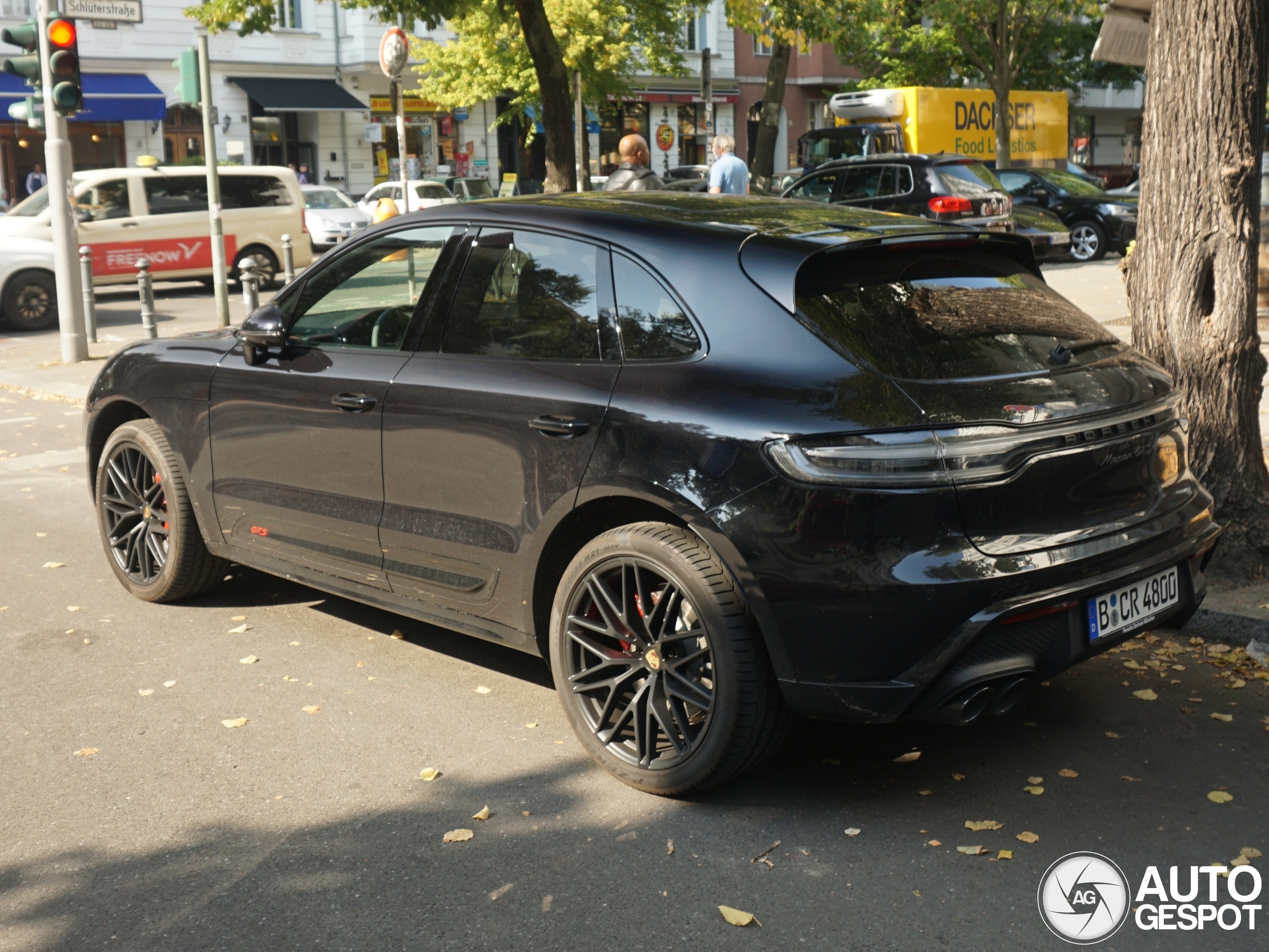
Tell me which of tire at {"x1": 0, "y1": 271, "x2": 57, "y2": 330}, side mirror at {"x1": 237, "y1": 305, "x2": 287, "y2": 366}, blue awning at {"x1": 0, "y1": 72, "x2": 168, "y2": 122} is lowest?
tire at {"x1": 0, "y1": 271, "x2": 57, "y2": 330}

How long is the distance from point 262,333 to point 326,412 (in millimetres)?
411

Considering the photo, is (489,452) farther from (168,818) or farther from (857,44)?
(857,44)

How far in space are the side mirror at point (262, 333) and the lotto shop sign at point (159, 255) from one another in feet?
48.4

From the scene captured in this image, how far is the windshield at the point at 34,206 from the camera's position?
750 inches

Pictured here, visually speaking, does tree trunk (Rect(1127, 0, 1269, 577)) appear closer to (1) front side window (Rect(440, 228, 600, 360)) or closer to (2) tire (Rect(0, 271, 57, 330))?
(1) front side window (Rect(440, 228, 600, 360))

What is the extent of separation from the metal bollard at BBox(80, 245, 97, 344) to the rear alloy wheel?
1556 centimetres

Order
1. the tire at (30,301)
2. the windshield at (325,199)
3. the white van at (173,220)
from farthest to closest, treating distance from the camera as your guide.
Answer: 1. the windshield at (325,199)
2. the white van at (173,220)
3. the tire at (30,301)

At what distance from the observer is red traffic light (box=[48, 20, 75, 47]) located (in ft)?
43.4

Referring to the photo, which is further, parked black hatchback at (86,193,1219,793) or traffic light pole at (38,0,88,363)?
traffic light pole at (38,0,88,363)

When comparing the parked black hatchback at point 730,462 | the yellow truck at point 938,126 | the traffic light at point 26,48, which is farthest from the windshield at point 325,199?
the parked black hatchback at point 730,462

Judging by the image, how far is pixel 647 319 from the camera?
13.0 ft

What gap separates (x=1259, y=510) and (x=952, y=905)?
3.11 meters

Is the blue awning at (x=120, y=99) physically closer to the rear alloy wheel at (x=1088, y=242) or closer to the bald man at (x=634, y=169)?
the rear alloy wheel at (x=1088, y=242)

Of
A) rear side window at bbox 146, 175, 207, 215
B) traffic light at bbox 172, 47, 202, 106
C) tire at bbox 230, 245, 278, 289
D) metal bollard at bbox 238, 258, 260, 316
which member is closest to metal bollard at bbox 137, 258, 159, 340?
metal bollard at bbox 238, 258, 260, 316
